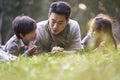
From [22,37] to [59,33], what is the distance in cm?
70

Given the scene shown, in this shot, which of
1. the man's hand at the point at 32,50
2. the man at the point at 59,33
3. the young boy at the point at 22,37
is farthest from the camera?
the man at the point at 59,33

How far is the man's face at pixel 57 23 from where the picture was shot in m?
7.70

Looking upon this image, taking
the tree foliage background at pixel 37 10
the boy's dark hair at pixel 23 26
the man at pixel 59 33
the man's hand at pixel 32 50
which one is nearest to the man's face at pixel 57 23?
the man at pixel 59 33

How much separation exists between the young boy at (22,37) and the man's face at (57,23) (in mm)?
283

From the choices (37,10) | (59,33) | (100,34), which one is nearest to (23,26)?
(59,33)

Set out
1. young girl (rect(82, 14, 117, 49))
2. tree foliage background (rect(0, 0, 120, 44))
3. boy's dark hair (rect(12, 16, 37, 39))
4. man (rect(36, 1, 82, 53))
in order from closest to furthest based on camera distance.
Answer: boy's dark hair (rect(12, 16, 37, 39)), man (rect(36, 1, 82, 53)), young girl (rect(82, 14, 117, 49)), tree foliage background (rect(0, 0, 120, 44))

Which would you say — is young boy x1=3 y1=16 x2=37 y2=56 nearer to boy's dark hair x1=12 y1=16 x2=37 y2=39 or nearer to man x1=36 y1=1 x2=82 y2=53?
boy's dark hair x1=12 y1=16 x2=37 y2=39

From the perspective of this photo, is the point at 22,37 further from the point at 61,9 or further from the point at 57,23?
the point at 61,9

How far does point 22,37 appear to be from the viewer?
7.81 m

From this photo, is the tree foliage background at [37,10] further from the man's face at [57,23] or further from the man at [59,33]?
the man's face at [57,23]

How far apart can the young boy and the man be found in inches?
11.2

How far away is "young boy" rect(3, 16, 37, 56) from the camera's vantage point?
765 centimetres

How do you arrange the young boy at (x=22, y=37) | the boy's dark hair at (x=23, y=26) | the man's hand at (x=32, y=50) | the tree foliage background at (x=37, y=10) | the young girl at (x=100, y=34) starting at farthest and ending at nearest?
the tree foliage background at (x=37, y=10) → the young girl at (x=100, y=34) → the boy's dark hair at (x=23, y=26) → the young boy at (x=22, y=37) → the man's hand at (x=32, y=50)

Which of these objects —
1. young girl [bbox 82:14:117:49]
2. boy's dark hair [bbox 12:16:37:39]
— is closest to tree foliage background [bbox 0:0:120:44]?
young girl [bbox 82:14:117:49]
